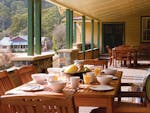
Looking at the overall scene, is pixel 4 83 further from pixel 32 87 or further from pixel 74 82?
pixel 74 82

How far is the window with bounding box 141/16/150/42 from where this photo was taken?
17.8 m

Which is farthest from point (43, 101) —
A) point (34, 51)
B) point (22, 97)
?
point (34, 51)

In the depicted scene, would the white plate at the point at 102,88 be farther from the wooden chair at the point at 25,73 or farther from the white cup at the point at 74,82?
the wooden chair at the point at 25,73

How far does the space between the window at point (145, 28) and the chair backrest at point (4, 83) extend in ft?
50.5

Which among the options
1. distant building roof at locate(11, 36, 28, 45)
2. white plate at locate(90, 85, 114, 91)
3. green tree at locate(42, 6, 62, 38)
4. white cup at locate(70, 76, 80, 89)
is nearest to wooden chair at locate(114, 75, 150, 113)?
white plate at locate(90, 85, 114, 91)

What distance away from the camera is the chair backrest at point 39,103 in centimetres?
182

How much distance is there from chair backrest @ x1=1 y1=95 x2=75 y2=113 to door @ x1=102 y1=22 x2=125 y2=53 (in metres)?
16.3

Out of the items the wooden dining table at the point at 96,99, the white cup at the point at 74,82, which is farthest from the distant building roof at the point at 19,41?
the wooden dining table at the point at 96,99

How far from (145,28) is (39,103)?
1668cm

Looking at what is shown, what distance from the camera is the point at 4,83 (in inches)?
122

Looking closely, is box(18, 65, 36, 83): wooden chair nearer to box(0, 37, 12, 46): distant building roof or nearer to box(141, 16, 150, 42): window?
box(0, 37, 12, 46): distant building roof

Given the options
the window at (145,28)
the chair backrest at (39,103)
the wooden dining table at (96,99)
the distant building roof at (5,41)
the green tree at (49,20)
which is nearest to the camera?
the chair backrest at (39,103)

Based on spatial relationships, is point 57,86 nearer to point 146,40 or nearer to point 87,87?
point 87,87

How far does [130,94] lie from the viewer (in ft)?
11.6
